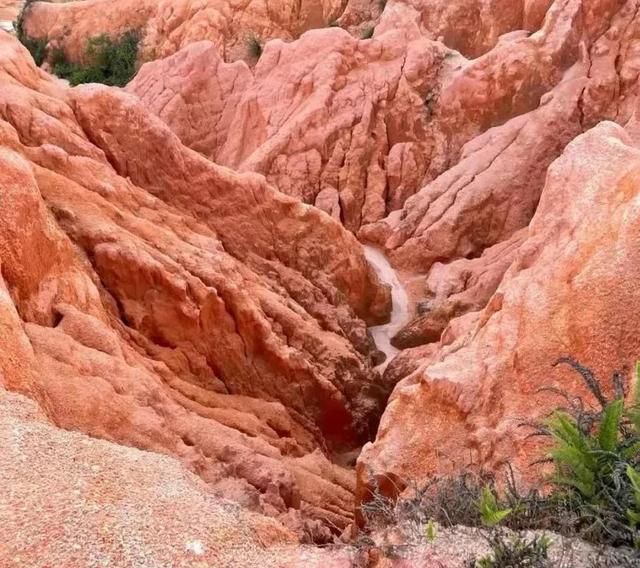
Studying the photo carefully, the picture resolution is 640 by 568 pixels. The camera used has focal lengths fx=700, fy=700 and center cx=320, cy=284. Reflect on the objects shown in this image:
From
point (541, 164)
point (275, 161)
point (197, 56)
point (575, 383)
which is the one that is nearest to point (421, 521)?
point (575, 383)

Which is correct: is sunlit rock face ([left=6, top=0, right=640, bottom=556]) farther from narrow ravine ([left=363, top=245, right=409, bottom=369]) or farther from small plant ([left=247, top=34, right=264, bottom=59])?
small plant ([left=247, top=34, right=264, bottom=59])

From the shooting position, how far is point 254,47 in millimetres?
24250

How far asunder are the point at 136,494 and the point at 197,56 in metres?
17.1

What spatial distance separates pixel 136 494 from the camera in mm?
4426

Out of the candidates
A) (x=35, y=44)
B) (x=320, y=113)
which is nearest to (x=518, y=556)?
(x=320, y=113)

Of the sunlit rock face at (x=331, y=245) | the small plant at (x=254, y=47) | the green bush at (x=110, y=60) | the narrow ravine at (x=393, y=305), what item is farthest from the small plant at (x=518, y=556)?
the green bush at (x=110, y=60)

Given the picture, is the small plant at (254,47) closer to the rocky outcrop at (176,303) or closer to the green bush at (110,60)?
the green bush at (110,60)

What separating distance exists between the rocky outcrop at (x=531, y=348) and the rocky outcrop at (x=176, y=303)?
55.7 inches

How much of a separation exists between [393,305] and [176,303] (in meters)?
6.85

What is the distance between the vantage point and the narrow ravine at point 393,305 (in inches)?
548

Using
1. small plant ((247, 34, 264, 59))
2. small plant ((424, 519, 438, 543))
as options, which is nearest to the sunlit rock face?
small plant ((424, 519, 438, 543))

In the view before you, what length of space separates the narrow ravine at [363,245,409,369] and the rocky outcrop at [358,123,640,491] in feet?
18.2

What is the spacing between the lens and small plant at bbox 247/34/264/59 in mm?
24188

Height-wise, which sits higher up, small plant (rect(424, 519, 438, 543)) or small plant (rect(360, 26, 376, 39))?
small plant (rect(360, 26, 376, 39))
